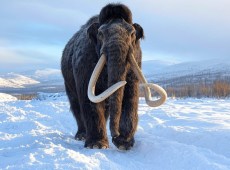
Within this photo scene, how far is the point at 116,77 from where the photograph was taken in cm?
722

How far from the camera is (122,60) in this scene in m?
7.24

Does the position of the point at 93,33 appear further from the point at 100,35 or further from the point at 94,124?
the point at 94,124

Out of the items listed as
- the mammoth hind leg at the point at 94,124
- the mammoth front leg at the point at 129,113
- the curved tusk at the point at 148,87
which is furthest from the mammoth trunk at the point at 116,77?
the mammoth hind leg at the point at 94,124

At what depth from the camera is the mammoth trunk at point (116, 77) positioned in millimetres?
7199

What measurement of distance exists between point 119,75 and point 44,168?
88.7 inches

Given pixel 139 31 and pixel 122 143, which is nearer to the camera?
pixel 122 143

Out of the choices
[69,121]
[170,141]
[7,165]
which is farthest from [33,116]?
[7,165]

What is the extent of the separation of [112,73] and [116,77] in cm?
9

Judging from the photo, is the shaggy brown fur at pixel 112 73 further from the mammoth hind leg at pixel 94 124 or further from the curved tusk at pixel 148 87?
the curved tusk at pixel 148 87

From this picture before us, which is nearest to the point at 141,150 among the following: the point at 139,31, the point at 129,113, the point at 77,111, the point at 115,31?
the point at 129,113

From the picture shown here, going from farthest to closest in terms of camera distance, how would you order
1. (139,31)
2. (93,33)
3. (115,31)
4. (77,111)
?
(77,111)
(139,31)
(93,33)
(115,31)

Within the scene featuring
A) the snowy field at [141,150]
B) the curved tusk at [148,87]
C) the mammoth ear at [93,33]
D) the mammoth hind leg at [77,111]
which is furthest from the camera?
the mammoth hind leg at [77,111]

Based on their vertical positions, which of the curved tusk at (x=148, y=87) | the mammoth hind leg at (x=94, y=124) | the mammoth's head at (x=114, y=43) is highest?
the mammoth's head at (x=114, y=43)

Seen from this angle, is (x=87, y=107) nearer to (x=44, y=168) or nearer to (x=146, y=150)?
(x=146, y=150)
